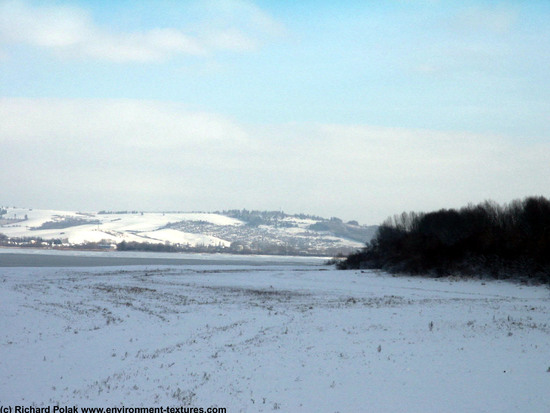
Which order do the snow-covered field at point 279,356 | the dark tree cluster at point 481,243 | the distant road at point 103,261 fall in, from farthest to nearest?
the distant road at point 103,261, the dark tree cluster at point 481,243, the snow-covered field at point 279,356

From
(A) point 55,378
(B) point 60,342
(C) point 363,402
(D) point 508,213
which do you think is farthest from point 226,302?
(D) point 508,213

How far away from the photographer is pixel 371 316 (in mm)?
23438

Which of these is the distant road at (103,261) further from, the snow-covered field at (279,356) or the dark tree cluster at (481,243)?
the snow-covered field at (279,356)

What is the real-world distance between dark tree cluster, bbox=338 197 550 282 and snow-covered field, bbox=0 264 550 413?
18174mm

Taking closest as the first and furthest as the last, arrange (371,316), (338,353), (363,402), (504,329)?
(363,402) → (338,353) → (504,329) → (371,316)

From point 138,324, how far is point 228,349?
21.3 feet

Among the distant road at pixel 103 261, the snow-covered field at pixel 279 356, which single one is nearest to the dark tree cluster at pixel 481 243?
the snow-covered field at pixel 279 356

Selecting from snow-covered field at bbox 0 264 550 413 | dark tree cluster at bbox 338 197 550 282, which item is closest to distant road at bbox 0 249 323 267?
dark tree cluster at bbox 338 197 550 282

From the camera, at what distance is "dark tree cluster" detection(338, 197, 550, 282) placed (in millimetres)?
45406

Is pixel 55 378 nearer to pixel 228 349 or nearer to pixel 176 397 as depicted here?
pixel 176 397

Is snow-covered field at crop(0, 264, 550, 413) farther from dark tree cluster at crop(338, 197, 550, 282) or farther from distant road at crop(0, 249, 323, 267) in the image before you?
distant road at crop(0, 249, 323, 267)

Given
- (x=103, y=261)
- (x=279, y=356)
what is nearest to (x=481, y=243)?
(x=279, y=356)

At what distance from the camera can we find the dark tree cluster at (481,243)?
45406mm

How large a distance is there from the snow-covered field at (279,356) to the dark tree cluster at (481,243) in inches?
715
